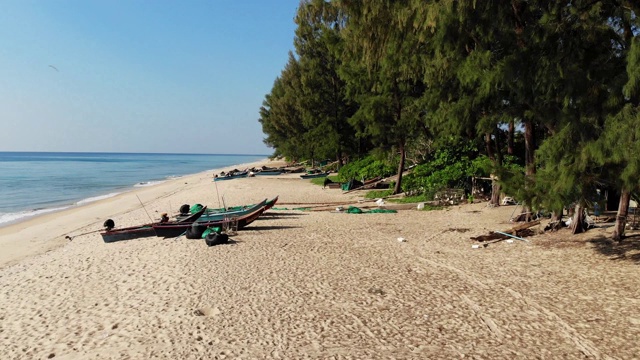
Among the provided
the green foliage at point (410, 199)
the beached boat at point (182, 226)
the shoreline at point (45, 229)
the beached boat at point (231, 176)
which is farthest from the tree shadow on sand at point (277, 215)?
the beached boat at point (231, 176)

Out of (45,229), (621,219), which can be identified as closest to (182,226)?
(45,229)

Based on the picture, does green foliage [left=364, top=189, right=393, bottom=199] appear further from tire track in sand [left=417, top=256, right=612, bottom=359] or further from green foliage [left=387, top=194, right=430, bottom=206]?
tire track in sand [left=417, top=256, right=612, bottom=359]

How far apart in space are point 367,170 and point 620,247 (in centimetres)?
1904

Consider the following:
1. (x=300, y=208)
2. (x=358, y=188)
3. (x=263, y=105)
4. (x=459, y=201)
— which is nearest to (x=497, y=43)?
(x=459, y=201)

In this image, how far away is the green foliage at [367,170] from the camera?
88.8 feet

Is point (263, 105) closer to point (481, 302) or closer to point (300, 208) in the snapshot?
point (300, 208)

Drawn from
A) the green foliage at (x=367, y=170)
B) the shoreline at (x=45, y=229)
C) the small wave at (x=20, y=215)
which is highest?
the green foliage at (x=367, y=170)

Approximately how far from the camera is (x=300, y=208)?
19500 millimetres

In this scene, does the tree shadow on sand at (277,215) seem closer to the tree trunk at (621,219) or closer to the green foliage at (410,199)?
the green foliage at (410,199)

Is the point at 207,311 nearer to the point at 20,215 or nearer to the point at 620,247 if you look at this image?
the point at 620,247

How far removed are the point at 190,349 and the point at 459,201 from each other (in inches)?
585

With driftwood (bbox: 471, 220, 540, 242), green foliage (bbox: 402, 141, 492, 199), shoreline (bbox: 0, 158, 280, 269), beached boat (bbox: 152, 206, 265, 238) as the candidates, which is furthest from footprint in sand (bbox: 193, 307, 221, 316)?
green foliage (bbox: 402, 141, 492, 199)

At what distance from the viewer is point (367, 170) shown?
28.1 m

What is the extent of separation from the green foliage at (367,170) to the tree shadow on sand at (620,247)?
53.4ft
